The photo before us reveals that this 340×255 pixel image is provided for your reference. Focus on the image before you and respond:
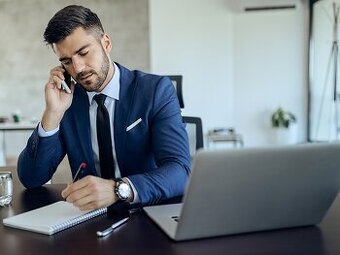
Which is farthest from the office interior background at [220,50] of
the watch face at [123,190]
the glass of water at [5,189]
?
the watch face at [123,190]

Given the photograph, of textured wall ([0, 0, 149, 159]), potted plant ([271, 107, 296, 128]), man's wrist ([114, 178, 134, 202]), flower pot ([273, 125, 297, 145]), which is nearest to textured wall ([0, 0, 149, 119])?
textured wall ([0, 0, 149, 159])

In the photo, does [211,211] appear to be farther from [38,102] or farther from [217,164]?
[38,102]

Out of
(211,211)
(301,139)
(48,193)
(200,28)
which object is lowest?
(301,139)

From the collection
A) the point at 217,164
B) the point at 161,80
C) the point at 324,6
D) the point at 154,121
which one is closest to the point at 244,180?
the point at 217,164

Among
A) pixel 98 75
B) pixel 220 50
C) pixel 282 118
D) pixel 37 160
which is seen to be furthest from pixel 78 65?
pixel 282 118

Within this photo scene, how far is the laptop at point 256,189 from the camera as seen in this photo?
748mm

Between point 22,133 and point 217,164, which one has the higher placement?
point 217,164

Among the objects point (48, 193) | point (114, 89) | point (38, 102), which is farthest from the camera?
point (38, 102)

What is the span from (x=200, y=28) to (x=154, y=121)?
3805mm

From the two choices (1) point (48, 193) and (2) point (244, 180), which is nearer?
(2) point (244, 180)

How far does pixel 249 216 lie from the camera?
84 cm

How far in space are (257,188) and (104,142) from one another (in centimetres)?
70

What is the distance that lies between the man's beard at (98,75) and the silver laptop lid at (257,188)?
714mm

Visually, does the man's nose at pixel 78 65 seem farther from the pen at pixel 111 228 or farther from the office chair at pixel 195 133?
the office chair at pixel 195 133
